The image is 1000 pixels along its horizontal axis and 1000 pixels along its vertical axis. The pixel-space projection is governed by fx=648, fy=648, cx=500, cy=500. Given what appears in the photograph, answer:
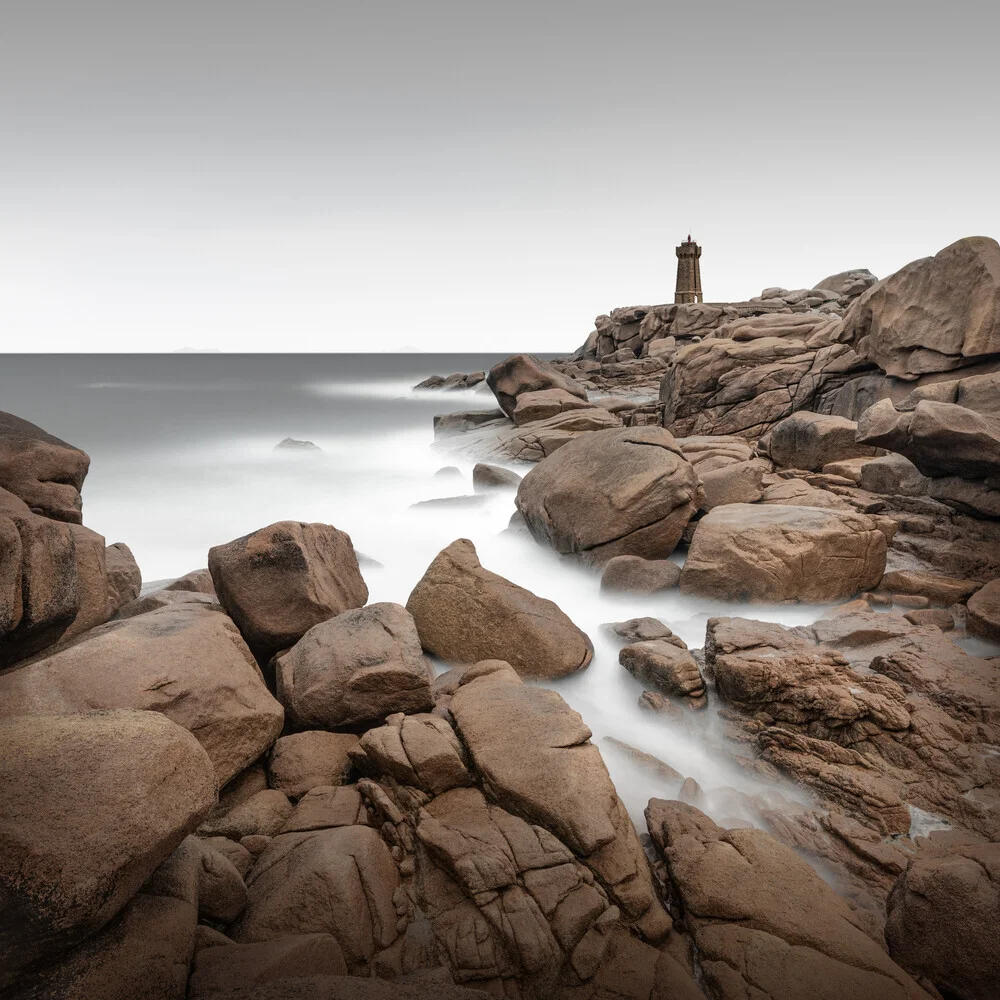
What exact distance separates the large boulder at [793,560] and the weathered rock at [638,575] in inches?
20.2

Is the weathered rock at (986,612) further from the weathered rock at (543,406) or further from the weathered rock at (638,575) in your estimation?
the weathered rock at (543,406)

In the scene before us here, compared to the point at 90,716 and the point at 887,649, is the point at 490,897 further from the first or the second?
the point at 887,649

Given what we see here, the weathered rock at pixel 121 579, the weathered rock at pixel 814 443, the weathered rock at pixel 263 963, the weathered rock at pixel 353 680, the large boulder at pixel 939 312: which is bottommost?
the weathered rock at pixel 263 963

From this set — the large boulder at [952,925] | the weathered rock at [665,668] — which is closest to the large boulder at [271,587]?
the weathered rock at [665,668]

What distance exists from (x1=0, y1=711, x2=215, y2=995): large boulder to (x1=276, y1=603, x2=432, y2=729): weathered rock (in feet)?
6.32

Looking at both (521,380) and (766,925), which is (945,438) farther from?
(521,380)

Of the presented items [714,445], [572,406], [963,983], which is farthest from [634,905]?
[572,406]

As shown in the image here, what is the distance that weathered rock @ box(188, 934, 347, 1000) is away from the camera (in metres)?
3.10

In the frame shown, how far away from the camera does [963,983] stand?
3590 mm

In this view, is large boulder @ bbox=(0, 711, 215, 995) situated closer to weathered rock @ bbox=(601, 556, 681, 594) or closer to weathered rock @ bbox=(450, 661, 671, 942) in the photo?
weathered rock @ bbox=(450, 661, 671, 942)

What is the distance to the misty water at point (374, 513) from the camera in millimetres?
6242

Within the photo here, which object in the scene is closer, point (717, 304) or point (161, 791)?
point (161, 791)

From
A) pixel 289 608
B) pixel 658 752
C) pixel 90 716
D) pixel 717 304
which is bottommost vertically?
pixel 658 752

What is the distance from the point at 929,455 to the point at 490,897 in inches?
320
